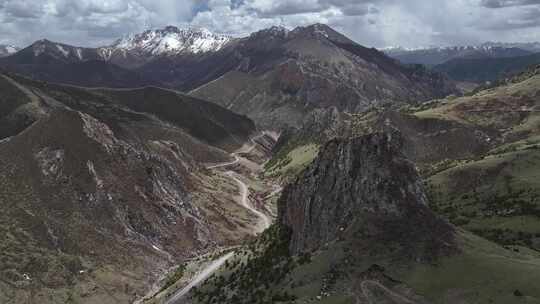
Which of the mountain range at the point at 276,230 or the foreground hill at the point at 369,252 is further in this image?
the mountain range at the point at 276,230

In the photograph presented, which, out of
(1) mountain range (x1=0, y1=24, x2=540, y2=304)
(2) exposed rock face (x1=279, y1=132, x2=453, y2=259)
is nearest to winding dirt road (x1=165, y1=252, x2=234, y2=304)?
(1) mountain range (x1=0, y1=24, x2=540, y2=304)

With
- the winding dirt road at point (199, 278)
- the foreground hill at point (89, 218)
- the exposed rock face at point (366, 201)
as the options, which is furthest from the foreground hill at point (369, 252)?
the foreground hill at point (89, 218)

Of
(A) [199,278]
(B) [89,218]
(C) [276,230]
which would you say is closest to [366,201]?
(C) [276,230]

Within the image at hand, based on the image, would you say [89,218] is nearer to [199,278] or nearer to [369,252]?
[199,278]

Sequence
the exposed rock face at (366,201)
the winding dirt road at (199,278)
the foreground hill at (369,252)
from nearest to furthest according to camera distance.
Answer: the foreground hill at (369,252) < the exposed rock face at (366,201) < the winding dirt road at (199,278)

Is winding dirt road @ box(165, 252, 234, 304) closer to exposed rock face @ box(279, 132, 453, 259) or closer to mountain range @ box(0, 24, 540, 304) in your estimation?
mountain range @ box(0, 24, 540, 304)

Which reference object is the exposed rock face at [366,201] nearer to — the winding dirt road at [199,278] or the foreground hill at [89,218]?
the winding dirt road at [199,278]
